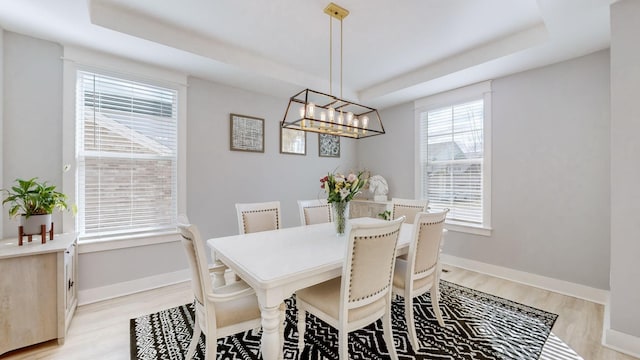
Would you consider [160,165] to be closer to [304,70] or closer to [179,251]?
[179,251]

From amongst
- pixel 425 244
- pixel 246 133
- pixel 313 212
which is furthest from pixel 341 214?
pixel 246 133

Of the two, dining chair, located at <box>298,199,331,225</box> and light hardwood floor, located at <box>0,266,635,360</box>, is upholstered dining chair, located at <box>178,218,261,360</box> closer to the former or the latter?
light hardwood floor, located at <box>0,266,635,360</box>

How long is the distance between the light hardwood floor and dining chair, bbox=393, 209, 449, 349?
106 cm

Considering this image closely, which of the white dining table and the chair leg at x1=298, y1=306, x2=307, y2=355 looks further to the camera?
the chair leg at x1=298, y1=306, x2=307, y2=355

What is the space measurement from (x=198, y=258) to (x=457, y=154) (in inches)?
141

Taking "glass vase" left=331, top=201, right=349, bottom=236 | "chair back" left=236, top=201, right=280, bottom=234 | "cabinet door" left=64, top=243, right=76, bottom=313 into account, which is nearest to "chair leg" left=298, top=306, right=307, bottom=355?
"glass vase" left=331, top=201, right=349, bottom=236

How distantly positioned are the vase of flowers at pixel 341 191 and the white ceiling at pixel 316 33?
1425 millimetres

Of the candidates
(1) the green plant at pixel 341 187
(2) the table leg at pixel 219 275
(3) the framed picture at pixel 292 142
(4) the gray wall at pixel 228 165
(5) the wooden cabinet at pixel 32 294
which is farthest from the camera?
(3) the framed picture at pixel 292 142

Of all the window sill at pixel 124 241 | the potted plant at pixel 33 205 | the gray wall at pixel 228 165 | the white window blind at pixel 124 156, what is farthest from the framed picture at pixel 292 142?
the potted plant at pixel 33 205

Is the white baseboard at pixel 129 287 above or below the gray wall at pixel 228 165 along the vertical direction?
below

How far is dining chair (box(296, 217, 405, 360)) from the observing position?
4.87 feet

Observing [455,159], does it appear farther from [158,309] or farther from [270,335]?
[158,309]

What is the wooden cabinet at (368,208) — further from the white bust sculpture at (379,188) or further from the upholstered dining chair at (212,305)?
the upholstered dining chair at (212,305)

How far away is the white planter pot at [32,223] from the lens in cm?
204
